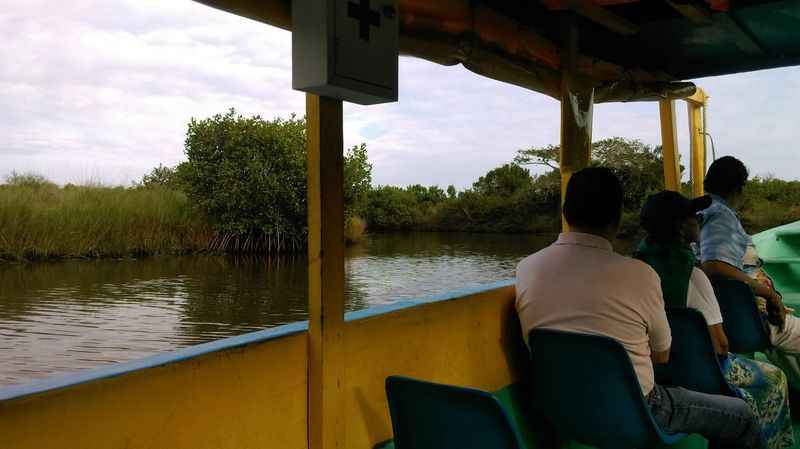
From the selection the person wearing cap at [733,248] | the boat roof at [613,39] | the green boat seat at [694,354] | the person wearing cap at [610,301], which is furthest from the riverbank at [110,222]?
the person wearing cap at [610,301]

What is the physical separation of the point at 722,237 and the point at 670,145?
3008mm

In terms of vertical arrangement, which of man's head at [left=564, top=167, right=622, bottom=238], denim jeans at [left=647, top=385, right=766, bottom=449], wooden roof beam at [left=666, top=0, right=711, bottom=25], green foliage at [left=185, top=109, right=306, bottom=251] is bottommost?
denim jeans at [left=647, top=385, right=766, bottom=449]

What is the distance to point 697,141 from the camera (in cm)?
577

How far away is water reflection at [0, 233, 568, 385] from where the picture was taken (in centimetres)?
1302

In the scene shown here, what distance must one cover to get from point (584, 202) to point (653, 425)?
23.2 inches

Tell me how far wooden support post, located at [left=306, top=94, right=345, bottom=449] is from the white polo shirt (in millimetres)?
552

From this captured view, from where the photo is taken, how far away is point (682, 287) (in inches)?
77.1

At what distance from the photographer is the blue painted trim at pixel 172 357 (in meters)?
1.05

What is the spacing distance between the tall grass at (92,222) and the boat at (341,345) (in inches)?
850

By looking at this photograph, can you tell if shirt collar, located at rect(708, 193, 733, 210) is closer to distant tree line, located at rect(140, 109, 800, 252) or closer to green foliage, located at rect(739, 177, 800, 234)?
green foliage, located at rect(739, 177, 800, 234)

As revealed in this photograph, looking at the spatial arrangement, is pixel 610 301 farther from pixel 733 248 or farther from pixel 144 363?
pixel 733 248

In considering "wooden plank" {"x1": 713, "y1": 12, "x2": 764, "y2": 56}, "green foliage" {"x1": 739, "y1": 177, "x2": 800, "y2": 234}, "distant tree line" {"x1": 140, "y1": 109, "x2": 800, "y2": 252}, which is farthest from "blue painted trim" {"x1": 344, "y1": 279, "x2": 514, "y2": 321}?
"distant tree line" {"x1": 140, "y1": 109, "x2": 800, "y2": 252}

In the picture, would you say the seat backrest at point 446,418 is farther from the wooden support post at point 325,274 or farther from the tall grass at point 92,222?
the tall grass at point 92,222

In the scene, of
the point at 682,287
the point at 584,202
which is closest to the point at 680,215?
the point at 682,287
